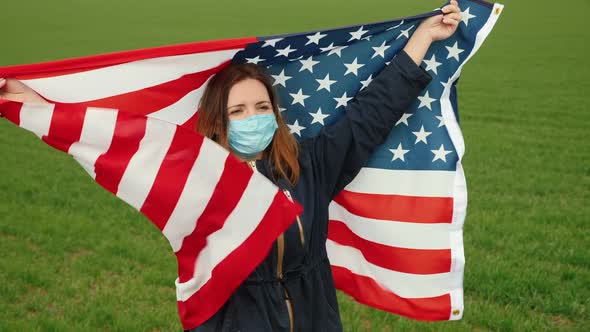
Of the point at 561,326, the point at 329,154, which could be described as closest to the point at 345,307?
the point at 561,326

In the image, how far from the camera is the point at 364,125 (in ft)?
10.6

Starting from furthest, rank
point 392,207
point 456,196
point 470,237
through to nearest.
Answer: point 470,237
point 392,207
point 456,196

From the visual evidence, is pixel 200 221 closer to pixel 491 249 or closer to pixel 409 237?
pixel 409 237

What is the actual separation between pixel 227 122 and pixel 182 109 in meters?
0.46

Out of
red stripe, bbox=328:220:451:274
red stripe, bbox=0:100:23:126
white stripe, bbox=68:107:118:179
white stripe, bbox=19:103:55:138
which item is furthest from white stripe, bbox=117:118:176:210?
red stripe, bbox=328:220:451:274

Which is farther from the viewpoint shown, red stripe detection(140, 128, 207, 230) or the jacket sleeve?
the jacket sleeve

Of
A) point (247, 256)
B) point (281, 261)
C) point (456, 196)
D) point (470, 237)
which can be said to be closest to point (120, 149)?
point (247, 256)

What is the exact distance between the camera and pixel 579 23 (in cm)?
3262

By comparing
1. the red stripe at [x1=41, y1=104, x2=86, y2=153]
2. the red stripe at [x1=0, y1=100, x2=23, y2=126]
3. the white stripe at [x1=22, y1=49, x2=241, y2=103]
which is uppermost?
the white stripe at [x1=22, y1=49, x2=241, y2=103]

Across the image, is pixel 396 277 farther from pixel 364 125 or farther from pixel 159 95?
pixel 159 95

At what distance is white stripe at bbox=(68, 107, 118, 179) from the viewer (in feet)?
9.57

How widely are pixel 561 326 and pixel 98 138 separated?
344cm

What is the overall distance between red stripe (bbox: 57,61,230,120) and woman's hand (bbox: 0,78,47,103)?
0.37 meters

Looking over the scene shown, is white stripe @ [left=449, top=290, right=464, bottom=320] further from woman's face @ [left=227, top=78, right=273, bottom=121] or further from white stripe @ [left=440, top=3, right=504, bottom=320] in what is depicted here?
woman's face @ [left=227, top=78, right=273, bottom=121]
